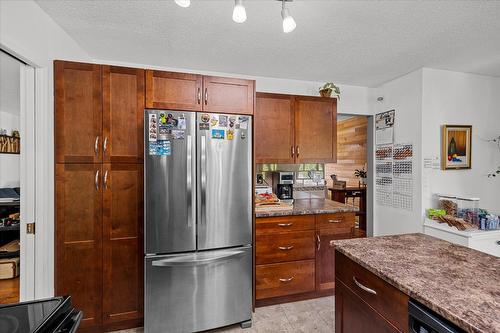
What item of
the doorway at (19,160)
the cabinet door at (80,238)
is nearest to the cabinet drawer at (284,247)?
the cabinet door at (80,238)

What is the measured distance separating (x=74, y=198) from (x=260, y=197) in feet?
5.61

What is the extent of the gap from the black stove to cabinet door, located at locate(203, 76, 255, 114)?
1.62 m

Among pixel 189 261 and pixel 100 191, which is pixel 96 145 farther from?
pixel 189 261

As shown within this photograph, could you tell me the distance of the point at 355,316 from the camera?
4.12ft

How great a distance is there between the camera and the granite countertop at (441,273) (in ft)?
2.56

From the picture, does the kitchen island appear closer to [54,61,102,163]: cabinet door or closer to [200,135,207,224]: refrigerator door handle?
[200,135,207,224]: refrigerator door handle

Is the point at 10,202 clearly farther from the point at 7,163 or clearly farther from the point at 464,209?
the point at 464,209

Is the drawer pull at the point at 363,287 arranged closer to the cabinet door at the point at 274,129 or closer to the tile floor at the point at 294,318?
the tile floor at the point at 294,318

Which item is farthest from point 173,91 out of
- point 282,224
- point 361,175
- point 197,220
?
point 361,175

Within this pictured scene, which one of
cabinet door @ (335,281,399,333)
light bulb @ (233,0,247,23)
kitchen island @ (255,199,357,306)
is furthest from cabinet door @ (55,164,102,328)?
cabinet door @ (335,281,399,333)

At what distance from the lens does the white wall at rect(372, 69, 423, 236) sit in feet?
9.34

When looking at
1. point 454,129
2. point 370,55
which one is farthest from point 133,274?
point 454,129

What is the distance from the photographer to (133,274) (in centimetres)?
202

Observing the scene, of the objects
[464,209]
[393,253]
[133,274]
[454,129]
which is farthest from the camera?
[454,129]
